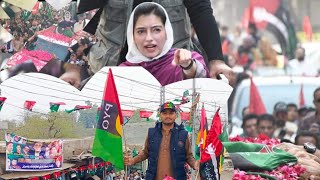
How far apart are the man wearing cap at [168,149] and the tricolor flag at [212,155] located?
89 mm

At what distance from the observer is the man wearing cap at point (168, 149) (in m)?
6.94

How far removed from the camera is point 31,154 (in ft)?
23.2

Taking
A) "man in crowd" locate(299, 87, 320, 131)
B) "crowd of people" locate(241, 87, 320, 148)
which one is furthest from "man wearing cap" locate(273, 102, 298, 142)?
"man in crowd" locate(299, 87, 320, 131)

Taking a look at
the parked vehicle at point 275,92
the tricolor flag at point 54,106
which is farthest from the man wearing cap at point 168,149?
the parked vehicle at point 275,92

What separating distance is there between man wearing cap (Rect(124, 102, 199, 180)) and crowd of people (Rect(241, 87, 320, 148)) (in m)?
6.21

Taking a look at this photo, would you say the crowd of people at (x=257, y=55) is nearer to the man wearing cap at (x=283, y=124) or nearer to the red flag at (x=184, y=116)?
the man wearing cap at (x=283, y=124)

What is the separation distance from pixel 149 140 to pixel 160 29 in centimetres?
103

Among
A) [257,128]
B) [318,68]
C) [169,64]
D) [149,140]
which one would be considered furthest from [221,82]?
[318,68]

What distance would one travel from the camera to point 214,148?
691cm

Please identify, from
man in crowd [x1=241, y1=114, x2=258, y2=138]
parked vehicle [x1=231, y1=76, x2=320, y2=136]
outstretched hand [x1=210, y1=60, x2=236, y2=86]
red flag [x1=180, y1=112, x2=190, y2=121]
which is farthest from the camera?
parked vehicle [x1=231, y1=76, x2=320, y2=136]

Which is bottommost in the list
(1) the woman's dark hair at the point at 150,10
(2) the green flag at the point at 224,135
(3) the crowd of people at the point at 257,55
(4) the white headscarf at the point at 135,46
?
(2) the green flag at the point at 224,135

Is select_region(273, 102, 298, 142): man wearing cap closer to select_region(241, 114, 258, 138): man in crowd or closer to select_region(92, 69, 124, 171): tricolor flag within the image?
select_region(241, 114, 258, 138): man in crowd

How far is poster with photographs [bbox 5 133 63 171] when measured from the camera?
698 centimetres

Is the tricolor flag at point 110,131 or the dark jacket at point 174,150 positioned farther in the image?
the dark jacket at point 174,150
